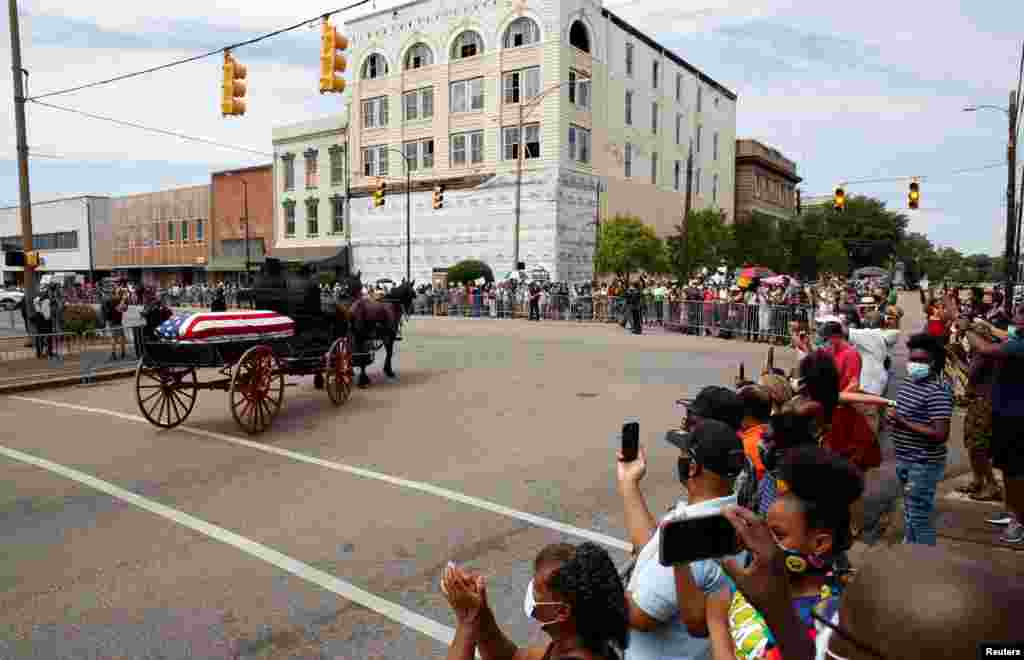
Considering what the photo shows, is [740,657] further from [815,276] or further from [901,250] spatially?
[901,250]

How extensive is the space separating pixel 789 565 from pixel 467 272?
37907 mm

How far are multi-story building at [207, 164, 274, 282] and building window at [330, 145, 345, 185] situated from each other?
23.5 ft

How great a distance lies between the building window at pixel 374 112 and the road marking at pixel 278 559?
41.7m

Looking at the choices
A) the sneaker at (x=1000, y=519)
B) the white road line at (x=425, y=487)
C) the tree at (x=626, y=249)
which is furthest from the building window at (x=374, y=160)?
the sneaker at (x=1000, y=519)

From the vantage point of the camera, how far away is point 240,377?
31.4ft

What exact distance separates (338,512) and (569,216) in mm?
35098

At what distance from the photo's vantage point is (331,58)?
13984mm

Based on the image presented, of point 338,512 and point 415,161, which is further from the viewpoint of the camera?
point 415,161

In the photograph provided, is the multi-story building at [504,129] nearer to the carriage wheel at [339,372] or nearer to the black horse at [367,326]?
the black horse at [367,326]

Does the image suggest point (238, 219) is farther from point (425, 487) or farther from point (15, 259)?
point (425, 487)

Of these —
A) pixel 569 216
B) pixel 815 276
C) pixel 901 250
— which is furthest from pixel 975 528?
pixel 901 250

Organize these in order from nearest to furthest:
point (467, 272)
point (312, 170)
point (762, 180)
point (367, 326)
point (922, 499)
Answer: point (922, 499) < point (367, 326) < point (467, 272) < point (312, 170) < point (762, 180)

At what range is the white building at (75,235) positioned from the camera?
225 ft

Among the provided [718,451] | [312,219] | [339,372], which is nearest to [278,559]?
[718,451]
